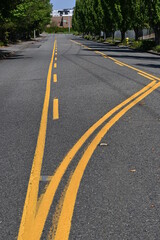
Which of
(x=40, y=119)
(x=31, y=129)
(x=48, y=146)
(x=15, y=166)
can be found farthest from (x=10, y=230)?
(x=40, y=119)

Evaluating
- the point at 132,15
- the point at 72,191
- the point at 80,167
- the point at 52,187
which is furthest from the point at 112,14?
the point at 72,191

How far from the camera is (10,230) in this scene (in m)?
3.73

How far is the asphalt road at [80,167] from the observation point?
382 centimetres

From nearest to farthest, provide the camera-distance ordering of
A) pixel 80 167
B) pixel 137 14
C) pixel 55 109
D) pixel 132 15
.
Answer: pixel 80 167 < pixel 55 109 < pixel 137 14 < pixel 132 15

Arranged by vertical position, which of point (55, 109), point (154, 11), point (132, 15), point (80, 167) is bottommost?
point (55, 109)

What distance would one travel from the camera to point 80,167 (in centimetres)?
539

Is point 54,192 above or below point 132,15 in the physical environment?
below

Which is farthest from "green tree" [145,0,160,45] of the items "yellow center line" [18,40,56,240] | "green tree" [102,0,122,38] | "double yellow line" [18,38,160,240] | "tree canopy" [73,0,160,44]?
"yellow center line" [18,40,56,240]

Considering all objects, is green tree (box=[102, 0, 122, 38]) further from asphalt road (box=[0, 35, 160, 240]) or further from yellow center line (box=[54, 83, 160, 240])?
yellow center line (box=[54, 83, 160, 240])

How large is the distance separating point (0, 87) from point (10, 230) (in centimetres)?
989

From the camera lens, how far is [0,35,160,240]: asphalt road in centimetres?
382

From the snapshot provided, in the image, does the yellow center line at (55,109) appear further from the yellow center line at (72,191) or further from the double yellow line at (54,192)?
the yellow center line at (72,191)

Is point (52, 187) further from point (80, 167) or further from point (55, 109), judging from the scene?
point (55, 109)

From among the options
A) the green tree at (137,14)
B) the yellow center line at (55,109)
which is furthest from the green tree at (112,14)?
the yellow center line at (55,109)
